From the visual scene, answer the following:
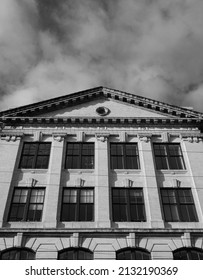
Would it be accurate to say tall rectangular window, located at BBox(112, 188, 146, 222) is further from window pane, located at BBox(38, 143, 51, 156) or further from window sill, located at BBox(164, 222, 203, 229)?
window pane, located at BBox(38, 143, 51, 156)

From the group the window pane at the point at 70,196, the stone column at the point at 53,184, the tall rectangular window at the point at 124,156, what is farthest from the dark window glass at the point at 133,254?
the tall rectangular window at the point at 124,156

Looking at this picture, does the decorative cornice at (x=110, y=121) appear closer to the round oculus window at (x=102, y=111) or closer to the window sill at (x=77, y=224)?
the round oculus window at (x=102, y=111)

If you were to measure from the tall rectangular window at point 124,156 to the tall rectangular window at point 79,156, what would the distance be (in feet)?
5.37

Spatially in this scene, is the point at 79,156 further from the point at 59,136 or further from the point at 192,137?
the point at 192,137

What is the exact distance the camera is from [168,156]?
69.4ft

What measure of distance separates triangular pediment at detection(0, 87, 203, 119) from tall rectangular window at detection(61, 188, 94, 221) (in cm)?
716

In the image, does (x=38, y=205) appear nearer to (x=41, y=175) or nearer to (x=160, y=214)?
(x=41, y=175)

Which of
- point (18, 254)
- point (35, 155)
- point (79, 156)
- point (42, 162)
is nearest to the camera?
point (18, 254)

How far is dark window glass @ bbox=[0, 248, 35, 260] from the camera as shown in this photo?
1552cm

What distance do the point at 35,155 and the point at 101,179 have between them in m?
5.46

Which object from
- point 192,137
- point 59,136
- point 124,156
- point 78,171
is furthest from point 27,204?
point 192,137

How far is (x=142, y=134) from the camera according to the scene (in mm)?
22375
